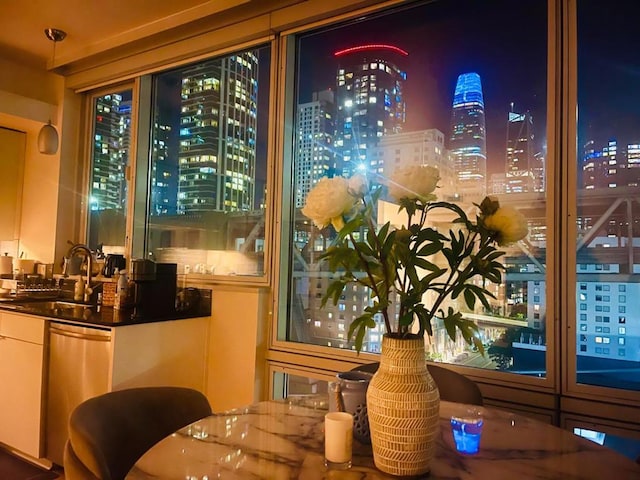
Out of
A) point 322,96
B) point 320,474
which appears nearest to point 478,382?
point 320,474

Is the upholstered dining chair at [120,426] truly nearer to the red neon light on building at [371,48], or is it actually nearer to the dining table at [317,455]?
the dining table at [317,455]

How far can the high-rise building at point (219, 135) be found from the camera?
10.3 feet

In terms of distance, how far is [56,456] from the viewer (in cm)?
Answer: 263

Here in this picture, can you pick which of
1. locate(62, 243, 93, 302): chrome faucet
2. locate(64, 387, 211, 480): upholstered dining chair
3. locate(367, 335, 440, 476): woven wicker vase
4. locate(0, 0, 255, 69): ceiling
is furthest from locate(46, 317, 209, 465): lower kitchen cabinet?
locate(0, 0, 255, 69): ceiling

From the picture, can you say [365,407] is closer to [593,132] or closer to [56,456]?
[593,132]

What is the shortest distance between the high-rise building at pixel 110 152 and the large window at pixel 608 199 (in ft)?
10.5

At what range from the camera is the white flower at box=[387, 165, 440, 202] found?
951 mm

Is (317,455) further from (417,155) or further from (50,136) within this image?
(50,136)

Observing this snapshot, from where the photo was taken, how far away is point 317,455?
3.60 feet

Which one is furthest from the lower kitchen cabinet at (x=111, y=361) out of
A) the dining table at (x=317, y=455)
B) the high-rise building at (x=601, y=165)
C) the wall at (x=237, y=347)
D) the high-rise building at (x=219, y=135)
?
the high-rise building at (x=601, y=165)

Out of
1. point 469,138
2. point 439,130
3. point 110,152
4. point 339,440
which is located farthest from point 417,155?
point 110,152

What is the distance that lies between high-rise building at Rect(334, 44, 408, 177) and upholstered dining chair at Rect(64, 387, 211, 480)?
1.61m

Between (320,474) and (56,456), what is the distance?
7.57 feet

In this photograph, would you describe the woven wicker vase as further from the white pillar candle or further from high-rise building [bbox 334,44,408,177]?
high-rise building [bbox 334,44,408,177]
